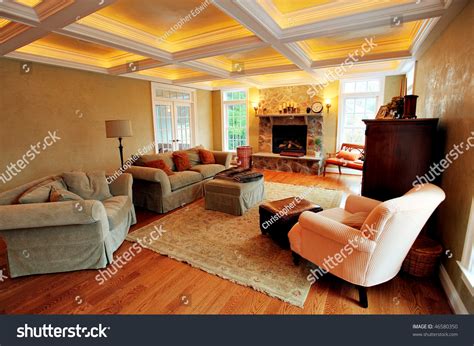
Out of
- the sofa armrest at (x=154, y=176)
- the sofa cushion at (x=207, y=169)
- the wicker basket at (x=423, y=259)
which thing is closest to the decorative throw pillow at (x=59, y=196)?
the sofa armrest at (x=154, y=176)

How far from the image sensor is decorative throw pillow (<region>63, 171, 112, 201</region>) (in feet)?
9.95

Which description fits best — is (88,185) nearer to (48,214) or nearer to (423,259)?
(48,214)

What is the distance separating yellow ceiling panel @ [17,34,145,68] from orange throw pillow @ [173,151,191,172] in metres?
2.00

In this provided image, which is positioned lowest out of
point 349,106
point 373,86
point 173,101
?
point 349,106

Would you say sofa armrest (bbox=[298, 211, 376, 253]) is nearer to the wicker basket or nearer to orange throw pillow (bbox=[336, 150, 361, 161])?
the wicker basket

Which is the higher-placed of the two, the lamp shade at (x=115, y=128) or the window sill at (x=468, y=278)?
the lamp shade at (x=115, y=128)

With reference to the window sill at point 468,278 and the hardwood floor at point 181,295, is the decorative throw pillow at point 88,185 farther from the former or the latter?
the window sill at point 468,278

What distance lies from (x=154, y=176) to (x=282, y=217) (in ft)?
6.87

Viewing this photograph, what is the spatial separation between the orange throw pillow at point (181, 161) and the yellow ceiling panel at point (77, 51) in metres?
2.00

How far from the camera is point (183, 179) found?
4.34m

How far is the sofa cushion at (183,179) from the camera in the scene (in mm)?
4145

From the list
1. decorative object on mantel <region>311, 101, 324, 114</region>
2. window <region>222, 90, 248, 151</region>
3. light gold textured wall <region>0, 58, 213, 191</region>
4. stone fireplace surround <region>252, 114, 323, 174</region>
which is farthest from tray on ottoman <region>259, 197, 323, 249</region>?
window <region>222, 90, 248, 151</region>

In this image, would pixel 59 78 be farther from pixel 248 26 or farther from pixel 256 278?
pixel 256 278

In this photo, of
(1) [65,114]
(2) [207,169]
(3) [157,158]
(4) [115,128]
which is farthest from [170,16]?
(1) [65,114]
